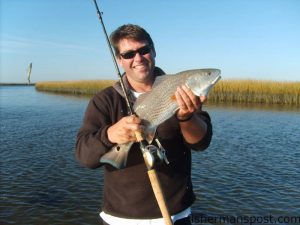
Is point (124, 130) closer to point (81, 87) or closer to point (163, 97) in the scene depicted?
point (163, 97)

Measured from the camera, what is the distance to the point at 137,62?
10.3 ft

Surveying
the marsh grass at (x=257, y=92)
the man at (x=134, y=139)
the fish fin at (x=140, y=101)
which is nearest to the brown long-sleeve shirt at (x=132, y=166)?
the man at (x=134, y=139)

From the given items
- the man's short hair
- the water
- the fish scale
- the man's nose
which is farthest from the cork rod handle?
the water

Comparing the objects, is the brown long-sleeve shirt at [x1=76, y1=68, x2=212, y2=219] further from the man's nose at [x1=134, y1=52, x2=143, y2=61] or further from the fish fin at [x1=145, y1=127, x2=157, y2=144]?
the man's nose at [x1=134, y1=52, x2=143, y2=61]

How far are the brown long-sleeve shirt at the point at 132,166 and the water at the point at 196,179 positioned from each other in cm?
494

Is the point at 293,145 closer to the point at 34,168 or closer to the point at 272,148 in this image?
the point at 272,148

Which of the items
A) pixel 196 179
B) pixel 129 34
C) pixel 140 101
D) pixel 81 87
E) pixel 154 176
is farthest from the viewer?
pixel 81 87

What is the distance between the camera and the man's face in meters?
3.13

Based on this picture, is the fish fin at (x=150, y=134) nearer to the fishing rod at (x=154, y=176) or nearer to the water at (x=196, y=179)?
the fishing rod at (x=154, y=176)

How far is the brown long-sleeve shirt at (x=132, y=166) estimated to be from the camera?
2955 mm

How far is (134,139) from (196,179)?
25.7 ft

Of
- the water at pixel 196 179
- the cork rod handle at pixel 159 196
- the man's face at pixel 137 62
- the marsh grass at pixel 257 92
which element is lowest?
the marsh grass at pixel 257 92

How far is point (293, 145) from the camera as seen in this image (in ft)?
49.1

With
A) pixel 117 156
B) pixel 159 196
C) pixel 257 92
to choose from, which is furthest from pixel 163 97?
pixel 257 92
